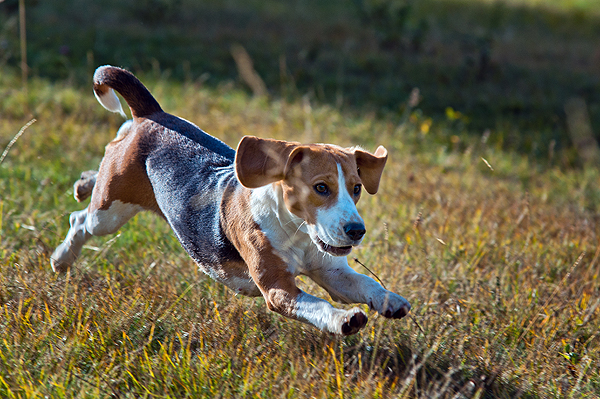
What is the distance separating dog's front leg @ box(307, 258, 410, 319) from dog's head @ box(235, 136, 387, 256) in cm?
22

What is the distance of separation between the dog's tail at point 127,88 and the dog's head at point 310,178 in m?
1.20

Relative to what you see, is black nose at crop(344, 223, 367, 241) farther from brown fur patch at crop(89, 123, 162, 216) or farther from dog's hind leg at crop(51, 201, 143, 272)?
dog's hind leg at crop(51, 201, 143, 272)

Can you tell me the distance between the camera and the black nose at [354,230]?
2.65 metres

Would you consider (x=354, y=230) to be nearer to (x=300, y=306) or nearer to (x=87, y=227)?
(x=300, y=306)

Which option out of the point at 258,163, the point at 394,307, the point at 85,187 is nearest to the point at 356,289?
the point at 394,307

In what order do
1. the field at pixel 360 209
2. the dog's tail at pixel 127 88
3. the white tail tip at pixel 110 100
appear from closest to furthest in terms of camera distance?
the field at pixel 360 209, the dog's tail at pixel 127 88, the white tail tip at pixel 110 100

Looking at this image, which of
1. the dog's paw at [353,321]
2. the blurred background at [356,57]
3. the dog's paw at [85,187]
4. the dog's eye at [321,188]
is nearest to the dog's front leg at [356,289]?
the dog's paw at [353,321]

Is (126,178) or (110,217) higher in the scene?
(126,178)

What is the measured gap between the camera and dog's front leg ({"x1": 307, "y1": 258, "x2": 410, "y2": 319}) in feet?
8.96

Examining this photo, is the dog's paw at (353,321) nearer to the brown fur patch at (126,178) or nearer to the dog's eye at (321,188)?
the dog's eye at (321,188)

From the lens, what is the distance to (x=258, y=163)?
112 inches

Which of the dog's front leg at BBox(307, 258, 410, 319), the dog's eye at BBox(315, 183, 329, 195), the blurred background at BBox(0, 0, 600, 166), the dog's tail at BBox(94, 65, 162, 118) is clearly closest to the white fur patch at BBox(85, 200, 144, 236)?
the dog's tail at BBox(94, 65, 162, 118)

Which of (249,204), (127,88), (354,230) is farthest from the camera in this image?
(127,88)

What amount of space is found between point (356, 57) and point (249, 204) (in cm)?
742
